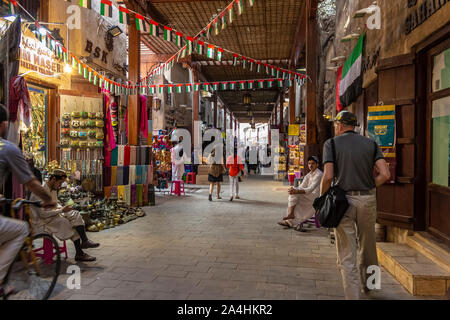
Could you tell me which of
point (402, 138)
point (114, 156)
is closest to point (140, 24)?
point (114, 156)

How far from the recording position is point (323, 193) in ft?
11.2

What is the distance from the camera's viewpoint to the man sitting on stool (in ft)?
14.3

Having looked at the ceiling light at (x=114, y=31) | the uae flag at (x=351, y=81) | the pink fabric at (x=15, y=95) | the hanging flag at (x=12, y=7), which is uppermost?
the ceiling light at (x=114, y=31)

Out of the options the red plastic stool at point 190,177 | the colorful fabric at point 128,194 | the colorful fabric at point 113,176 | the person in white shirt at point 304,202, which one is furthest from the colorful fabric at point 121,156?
the red plastic stool at point 190,177

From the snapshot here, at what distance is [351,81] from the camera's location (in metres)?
7.68

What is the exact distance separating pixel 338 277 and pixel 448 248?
132 centimetres

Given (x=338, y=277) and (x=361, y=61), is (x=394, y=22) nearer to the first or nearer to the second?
(x=361, y=61)

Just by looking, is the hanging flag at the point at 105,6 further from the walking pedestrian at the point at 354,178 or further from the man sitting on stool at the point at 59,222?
the walking pedestrian at the point at 354,178

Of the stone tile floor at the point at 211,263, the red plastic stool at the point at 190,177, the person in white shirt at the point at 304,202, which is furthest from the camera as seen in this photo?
the red plastic stool at the point at 190,177

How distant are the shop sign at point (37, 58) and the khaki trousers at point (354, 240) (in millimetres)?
6638

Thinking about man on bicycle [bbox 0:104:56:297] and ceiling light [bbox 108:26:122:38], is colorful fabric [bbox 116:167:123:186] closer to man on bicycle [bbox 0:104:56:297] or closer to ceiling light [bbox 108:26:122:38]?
ceiling light [bbox 108:26:122:38]

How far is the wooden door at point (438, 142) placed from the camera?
4.22 metres

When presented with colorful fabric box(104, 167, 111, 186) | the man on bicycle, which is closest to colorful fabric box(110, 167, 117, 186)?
colorful fabric box(104, 167, 111, 186)
